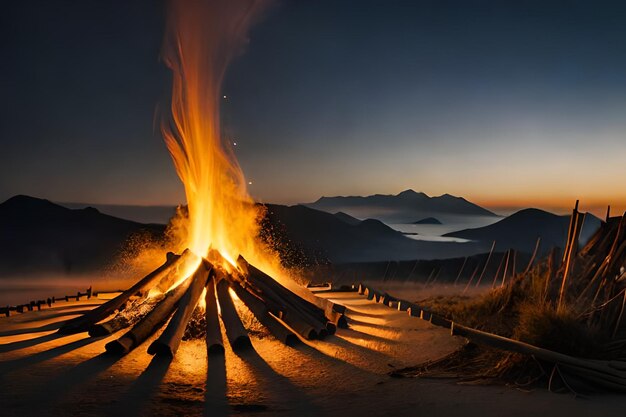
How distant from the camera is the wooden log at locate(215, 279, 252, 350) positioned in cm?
845

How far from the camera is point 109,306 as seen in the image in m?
10.3

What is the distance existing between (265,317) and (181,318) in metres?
1.53

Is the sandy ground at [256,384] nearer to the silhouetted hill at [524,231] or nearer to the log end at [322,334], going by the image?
the log end at [322,334]

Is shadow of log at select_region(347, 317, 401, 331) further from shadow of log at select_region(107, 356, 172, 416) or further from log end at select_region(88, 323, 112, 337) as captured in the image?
log end at select_region(88, 323, 112, 337)

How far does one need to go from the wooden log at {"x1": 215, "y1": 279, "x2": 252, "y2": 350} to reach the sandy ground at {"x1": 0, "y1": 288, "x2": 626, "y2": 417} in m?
0.20

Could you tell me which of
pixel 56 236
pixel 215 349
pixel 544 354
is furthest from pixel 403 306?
pixel 56 236

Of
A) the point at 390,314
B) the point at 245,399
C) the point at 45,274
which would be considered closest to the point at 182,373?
the point at 245,399

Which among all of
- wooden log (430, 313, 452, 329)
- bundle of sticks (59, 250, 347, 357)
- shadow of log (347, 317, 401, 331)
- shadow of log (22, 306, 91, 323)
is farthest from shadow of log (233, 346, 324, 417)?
shadow of log (22, 306, 91, 323)

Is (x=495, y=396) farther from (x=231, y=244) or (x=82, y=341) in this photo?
(x=231, y=244)

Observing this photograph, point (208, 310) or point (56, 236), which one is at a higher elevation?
point (208, 310)

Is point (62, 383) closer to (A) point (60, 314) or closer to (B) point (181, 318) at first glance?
(B) point (181, 318)

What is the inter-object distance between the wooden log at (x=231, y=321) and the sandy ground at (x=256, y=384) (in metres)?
0.20

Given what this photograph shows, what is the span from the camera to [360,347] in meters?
8.80

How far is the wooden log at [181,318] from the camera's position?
303 inches
